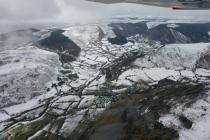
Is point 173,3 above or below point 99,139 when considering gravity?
above

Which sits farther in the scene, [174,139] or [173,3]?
[174,139]

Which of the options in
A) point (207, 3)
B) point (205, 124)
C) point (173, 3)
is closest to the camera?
point (207, 3)

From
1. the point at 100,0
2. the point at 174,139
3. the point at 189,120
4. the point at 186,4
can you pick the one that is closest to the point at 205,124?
the point at 189,120

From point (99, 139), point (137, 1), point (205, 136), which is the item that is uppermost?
point (137, 1)

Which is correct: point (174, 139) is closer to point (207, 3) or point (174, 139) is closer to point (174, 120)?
point (174, 120)

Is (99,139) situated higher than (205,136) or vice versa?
(205,136)

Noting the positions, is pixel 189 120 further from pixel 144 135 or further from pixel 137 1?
pixel 137 1

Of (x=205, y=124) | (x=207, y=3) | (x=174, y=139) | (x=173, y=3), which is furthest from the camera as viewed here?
(x=205, y=124)

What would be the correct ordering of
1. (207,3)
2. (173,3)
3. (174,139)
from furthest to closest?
1. (174,139)
2. (173,3)
3. (207,3)

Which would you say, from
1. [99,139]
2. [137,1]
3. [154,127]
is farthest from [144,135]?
[137,1]
